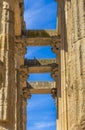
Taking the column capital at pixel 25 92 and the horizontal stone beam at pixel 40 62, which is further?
the column capital at pixel 25 92

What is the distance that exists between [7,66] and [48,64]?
13811mm

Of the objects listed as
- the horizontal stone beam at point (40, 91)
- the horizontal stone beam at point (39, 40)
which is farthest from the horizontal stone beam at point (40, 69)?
the horizontal stone beam at point (40, 91)

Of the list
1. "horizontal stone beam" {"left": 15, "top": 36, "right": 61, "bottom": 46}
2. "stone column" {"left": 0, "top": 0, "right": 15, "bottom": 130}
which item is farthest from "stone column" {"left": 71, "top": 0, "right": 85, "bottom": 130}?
"horizontal stone beam" {"left": 15, "top": 36, "right": 61, "bottom": 46}

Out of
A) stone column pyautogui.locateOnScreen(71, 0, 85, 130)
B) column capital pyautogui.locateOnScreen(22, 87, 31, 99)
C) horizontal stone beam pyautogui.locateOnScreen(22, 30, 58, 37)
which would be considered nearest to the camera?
stone column pyautogui.locateOnScreen(71, 0, 85, 130)

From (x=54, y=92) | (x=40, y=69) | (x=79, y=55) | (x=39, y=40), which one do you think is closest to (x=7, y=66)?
(x=79, y=55)

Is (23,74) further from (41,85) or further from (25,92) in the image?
(41,85)

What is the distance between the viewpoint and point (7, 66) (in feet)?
81.7

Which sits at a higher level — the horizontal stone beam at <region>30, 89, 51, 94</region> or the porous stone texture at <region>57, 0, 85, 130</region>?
the porous stone texture at <region>57, 0, 85, 130</region>

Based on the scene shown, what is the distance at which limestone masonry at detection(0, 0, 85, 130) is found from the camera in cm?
1578

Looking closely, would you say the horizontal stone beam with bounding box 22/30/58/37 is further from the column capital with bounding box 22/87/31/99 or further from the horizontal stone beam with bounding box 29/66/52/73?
the column capital with bounding box 22/87/31/99

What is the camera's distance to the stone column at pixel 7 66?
23.5m

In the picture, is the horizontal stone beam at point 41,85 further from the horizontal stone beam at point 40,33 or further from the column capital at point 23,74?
the horizontal stone beam at point 40,33

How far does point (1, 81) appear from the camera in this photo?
79.8 ft

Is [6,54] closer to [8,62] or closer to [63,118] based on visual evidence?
[8,62]
